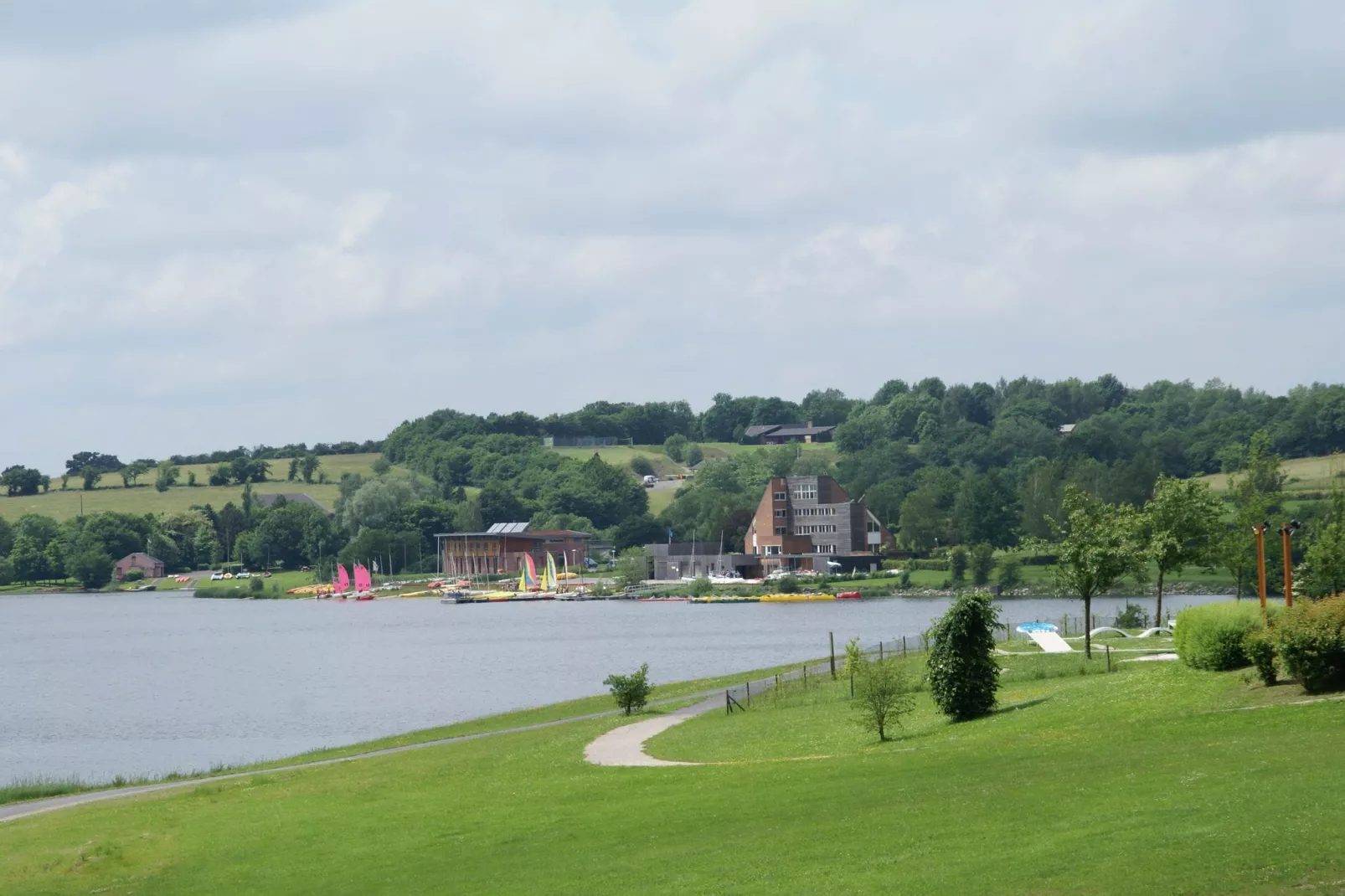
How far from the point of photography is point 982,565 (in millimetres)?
140875

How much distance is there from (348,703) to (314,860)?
4805cm

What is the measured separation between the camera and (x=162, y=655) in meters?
108

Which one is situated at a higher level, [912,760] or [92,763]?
[912,760]

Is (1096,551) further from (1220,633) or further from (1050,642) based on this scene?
(1220,633)

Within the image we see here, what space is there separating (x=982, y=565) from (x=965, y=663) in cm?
11107

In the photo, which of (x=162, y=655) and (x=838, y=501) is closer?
(x=162, y=655)

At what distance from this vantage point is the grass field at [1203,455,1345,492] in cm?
14400

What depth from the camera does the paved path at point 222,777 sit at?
34344 millimetres

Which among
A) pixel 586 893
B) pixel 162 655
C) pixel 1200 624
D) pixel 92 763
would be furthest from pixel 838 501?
pixel 586 893

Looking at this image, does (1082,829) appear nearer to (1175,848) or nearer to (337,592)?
(1175,848)

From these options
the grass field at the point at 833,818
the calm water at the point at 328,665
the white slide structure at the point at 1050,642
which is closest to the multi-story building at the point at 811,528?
the calm water at the point at 328,665

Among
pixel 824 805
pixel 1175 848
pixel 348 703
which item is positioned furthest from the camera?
pixel 348 703

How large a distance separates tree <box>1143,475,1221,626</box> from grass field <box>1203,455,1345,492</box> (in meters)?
89.9

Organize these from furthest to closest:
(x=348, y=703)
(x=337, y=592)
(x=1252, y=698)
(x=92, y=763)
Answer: (x=337, y=592) < (x=348, y=703) < (x=92, y=763) < (x=1252, y=698)
